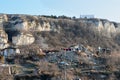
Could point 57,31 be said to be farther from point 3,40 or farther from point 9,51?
point 9,51

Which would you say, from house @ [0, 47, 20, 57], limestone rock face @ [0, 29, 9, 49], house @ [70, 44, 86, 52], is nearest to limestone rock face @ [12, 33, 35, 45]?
limestone rock face @ [0, 29, 9, 49]

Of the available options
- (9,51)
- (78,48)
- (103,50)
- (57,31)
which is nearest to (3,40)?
(9,51)

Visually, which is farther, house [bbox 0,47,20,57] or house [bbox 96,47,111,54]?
house [bbox 96,47,111,54]

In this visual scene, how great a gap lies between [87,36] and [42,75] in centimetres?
2261

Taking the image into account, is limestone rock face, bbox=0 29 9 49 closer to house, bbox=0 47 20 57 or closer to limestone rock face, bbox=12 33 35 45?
limestone rock face, bbox=12 33 35 45

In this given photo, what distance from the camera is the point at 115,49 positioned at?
62.6 metres

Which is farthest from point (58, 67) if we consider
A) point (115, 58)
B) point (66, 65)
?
point (115, 58)

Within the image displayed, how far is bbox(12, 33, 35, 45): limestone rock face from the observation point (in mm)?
58875

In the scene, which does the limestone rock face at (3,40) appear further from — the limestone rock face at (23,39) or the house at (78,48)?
the house at (78,48)

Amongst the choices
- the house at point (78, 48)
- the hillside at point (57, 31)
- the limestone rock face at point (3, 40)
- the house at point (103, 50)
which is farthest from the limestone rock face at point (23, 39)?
the house at point (103, 50)

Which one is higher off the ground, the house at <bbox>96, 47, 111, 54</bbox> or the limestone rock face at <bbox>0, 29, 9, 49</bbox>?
the limestone rock face at <bbox>0, 29, 9, 49</bbox>

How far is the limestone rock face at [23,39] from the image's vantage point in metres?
58.9

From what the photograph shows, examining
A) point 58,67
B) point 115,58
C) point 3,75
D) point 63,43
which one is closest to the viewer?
point 3,75

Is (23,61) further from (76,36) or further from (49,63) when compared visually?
(76,36)
